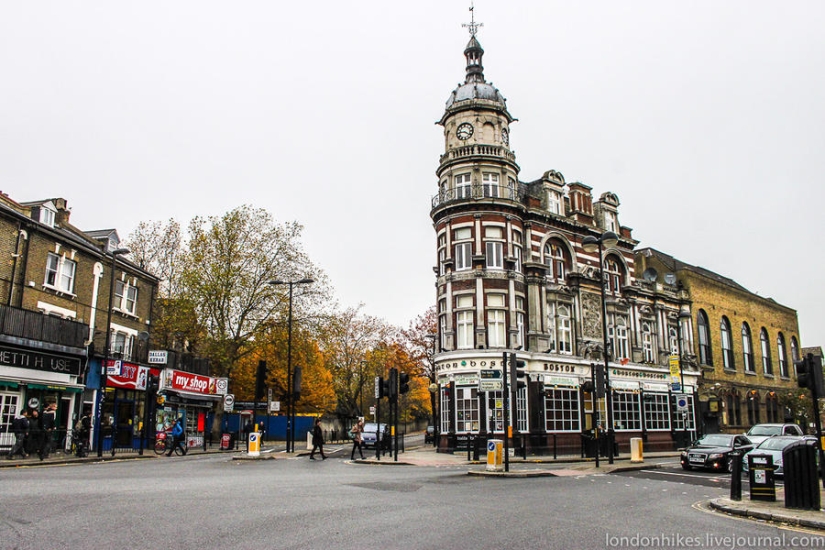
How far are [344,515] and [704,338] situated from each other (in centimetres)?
4831

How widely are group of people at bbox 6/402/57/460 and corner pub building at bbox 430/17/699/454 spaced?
19.0 m

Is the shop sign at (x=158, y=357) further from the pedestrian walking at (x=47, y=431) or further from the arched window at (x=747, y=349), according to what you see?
the arched window at (x=747, y=349)

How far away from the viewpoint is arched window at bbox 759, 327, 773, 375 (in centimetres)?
5869

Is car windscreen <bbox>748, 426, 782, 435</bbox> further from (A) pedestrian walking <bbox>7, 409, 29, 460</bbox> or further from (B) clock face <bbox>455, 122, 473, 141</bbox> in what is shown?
(A) pedestrian walking <bbox>7, 409, 29, 460</bbox>

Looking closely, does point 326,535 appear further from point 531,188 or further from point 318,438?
point 531,188

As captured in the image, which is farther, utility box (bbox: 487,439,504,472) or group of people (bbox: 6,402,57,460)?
group of people (bbox: 6,402,57,460)

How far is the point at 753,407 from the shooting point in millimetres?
55375

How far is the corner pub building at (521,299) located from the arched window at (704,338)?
887cm

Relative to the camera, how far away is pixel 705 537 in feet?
29.0

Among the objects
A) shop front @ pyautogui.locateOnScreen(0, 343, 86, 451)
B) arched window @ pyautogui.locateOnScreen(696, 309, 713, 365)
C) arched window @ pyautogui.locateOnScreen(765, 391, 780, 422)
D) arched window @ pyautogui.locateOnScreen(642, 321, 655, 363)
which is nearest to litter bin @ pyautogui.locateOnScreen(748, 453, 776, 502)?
shop front @ pyautogui.locateOnScreen(0, 343, 86, 451)

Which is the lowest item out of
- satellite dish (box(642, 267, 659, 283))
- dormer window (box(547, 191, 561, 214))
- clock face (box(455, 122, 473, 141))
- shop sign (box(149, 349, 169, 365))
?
shop sign (box(149, 349, 169, 365))

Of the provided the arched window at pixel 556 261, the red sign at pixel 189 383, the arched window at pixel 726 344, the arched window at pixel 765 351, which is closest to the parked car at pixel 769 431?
the arched window at pixel 556 261

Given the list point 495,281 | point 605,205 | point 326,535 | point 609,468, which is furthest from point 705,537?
point 605,205
